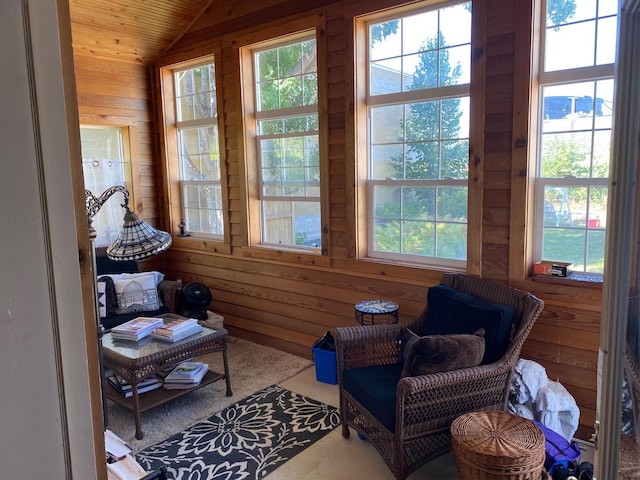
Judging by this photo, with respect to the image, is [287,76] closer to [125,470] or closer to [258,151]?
[258,151]

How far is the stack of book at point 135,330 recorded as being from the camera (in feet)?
10.6

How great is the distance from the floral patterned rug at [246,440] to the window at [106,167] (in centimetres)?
261

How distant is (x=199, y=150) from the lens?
16.4 ft

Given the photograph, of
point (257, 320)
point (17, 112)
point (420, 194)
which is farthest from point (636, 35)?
point (257, 320)

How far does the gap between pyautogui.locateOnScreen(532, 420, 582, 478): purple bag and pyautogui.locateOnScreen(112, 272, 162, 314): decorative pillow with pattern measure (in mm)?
3178

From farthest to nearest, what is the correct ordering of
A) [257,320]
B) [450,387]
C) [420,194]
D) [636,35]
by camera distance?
[257,320]
[420,194]
[450,387]
[636,35]

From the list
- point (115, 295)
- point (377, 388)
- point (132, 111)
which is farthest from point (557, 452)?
point (132, 111)

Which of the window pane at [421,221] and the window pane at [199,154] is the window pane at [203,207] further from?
the window pane at [421,221]

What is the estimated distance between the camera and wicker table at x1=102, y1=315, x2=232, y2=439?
9.51 feet

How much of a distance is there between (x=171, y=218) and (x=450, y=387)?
3780 millimetres

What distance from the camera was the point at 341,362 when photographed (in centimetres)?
278

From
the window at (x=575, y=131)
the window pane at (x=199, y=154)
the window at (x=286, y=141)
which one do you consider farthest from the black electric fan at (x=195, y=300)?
the window at (x=575, y=131)

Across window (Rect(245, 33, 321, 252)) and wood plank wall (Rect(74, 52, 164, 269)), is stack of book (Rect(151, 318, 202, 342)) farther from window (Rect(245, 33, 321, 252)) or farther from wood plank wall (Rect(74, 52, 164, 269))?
wood plank wall (Rect(74, 52, 164, 269))

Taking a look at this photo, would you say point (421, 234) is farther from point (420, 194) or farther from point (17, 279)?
point (17, 279)
